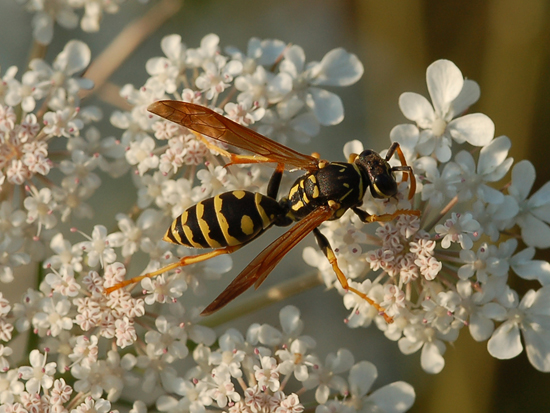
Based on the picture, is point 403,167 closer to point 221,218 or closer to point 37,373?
point 221,218

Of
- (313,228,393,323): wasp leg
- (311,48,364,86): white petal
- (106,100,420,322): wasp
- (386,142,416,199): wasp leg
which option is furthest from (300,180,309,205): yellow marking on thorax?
(311,48,364,86): white petal

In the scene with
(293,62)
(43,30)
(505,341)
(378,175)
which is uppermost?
(43,30)

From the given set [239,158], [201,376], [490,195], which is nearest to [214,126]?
[239,158]

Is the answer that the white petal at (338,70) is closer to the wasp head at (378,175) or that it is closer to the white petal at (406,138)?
the white petal at (406,138)

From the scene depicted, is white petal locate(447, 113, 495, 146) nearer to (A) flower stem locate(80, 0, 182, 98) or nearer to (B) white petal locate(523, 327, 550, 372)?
(B) white petal locate(523, 327, 550, 372)

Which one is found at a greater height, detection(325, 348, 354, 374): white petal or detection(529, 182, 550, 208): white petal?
detection(529, 182, 550, 208): white petal

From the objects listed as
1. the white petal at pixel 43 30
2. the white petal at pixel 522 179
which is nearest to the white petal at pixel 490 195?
the white petal at pixel 522 179
